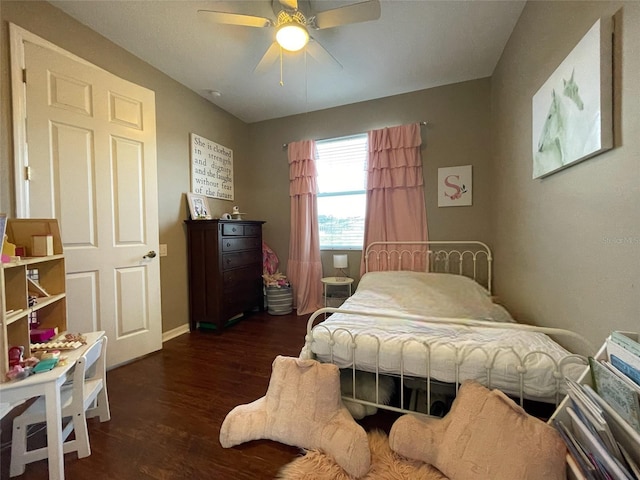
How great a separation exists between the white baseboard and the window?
185 cm

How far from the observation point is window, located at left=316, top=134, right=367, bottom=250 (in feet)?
10.8

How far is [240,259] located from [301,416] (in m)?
2.11

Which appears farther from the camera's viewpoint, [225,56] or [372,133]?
[372,133]

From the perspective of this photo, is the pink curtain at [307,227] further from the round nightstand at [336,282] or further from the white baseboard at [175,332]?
A: the white baseboard at [175,332]

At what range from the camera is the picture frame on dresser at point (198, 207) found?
288cm

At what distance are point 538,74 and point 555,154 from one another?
2.16 feet

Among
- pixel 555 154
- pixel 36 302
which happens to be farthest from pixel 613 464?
pixel 36 302

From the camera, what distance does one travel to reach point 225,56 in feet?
7.74

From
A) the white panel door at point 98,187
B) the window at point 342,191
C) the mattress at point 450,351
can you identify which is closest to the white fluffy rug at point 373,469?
the mattress at point 450,351

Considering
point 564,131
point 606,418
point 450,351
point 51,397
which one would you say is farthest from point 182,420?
point 564,131

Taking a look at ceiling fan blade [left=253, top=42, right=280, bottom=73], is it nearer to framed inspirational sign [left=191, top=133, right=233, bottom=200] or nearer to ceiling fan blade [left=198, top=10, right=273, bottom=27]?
ceiling fan blade [left=198, top=10, right=273, bottom=27]

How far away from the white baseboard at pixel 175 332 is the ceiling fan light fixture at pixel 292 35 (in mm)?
2758

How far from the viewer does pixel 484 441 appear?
3.34 feet

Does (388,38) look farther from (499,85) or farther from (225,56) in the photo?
(225,56)
